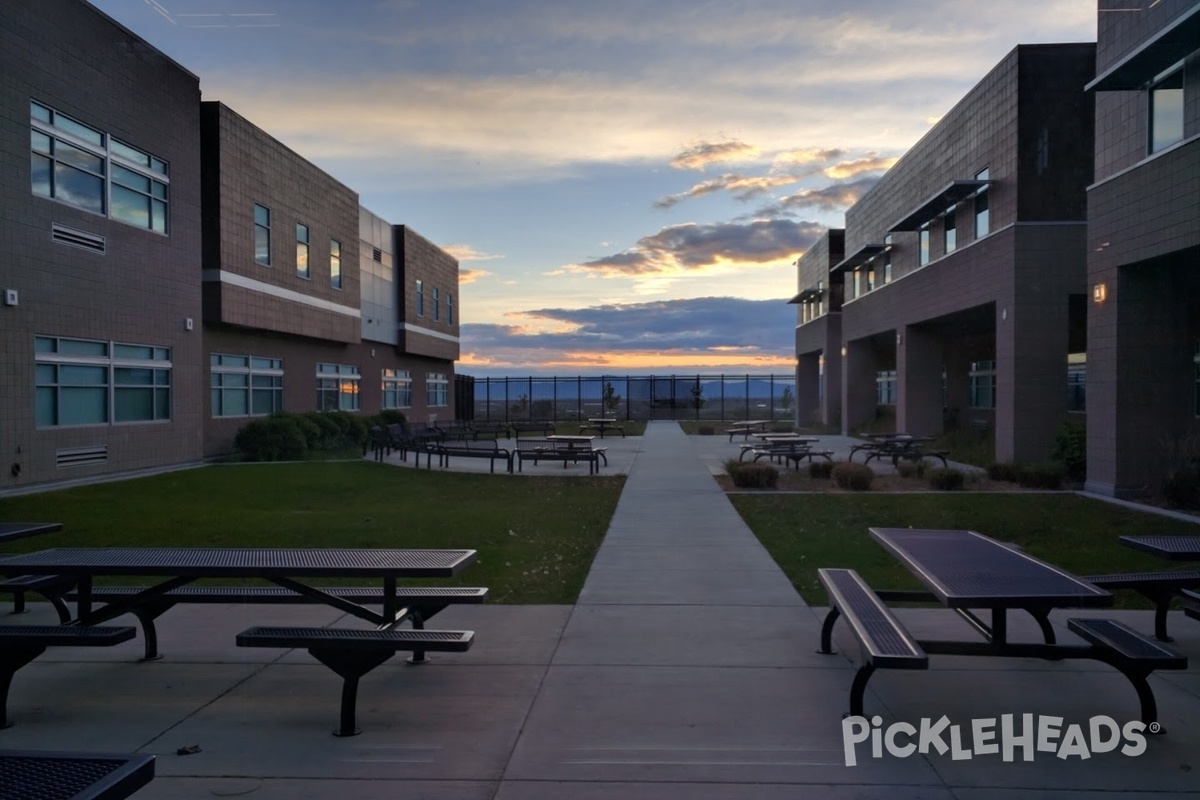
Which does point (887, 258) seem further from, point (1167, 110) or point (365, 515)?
point (365, 515)

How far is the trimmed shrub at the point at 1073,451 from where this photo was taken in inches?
664

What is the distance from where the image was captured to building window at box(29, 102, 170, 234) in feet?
54.9

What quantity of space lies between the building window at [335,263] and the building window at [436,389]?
1511 centimetres

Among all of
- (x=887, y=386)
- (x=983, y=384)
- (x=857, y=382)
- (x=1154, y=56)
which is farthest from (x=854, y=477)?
(x=887, y=386)

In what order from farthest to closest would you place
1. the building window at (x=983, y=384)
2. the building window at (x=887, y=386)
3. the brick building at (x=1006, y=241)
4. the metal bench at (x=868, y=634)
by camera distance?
the building window at (x=887, y=386)
the building window at (x=983, y=384)
the brick building at (x=1006, y=241)
the metal bench at (x=868, y=634)

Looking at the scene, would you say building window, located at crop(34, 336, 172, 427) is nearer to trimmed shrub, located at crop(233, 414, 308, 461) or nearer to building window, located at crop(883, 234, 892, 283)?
trimmed shrub, located at crop(233, 414, 308, 461)

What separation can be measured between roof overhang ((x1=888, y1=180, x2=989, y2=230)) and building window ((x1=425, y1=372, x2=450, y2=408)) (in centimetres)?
2775

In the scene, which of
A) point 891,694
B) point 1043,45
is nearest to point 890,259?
point 1043,45

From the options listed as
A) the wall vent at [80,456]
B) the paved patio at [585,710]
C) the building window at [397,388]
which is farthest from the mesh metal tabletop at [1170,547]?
the building window at [397,388]

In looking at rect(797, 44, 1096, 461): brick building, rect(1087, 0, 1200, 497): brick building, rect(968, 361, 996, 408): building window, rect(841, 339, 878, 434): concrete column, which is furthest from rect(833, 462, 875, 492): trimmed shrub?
rect(841, 339, 878, 434): concrete column

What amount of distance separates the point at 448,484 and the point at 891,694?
518 inches

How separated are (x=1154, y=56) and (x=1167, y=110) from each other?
107 cm

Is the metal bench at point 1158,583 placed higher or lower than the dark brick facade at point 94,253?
lower

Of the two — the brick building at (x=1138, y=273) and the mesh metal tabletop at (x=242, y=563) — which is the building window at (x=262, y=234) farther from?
the mesh metal tabletop at (x=242, y=563)
